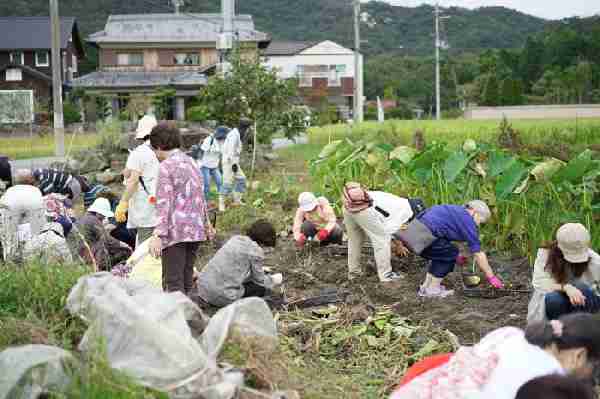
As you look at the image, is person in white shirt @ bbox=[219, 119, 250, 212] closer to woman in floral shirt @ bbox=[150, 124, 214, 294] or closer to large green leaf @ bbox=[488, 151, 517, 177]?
large green leaf @ bbox=[488, 151, 517, 177]

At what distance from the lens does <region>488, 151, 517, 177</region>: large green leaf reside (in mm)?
7795

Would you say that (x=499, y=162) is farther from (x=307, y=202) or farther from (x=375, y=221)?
(x=307, y=202)

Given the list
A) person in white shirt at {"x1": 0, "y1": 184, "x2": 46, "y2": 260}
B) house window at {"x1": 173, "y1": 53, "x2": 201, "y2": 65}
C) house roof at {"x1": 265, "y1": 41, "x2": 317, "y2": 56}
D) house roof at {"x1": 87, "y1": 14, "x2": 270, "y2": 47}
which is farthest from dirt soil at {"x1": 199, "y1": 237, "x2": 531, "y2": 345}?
house roof at {"x1": 265, "y1": 41, "x2": 317, "y2": 56}

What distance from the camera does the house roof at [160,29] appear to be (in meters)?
44.0

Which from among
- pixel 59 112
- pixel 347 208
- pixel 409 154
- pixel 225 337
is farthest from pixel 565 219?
pixel 59 112

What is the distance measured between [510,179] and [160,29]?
4012cm

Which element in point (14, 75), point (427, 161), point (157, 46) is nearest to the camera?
point (427, 161)

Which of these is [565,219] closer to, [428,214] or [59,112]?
[428,214]

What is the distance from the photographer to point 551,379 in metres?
2.62

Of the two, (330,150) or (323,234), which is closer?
(323,234)

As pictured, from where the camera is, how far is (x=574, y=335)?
3076 mm

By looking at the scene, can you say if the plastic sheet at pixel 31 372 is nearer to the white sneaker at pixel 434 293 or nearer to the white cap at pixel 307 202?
the white sneaker at pixel 434 293

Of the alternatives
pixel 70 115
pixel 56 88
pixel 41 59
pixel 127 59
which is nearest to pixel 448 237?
pixel 56 88

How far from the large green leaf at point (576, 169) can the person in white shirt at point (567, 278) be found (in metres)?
1.93
